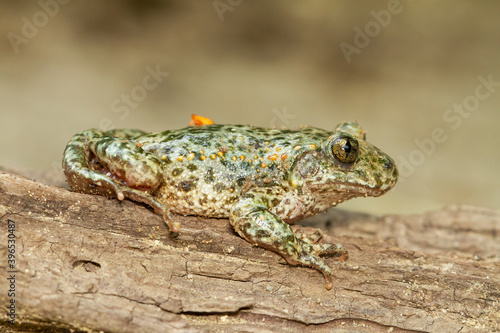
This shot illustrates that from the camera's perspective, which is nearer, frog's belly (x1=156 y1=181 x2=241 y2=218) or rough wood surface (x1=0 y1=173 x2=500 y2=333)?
rough wood surface (x1=0 y1=173 x2=500 y2=333)

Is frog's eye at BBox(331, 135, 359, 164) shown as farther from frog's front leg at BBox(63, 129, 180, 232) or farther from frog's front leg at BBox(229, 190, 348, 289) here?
frog's front leg at BBox(63, 129, 180, 232)

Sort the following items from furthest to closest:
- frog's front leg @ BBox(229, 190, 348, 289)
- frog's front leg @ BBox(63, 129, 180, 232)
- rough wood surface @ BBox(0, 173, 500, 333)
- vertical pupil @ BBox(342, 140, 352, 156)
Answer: vertical pupil @ BBox(342, 140, 352, 156)
frog's front leg @ BBox(63, 129, 180, 232)
frog's front leg @ BBox(229, 190, 348, 289)
rough wood surface @ BBox(0, 173, 500, 333)

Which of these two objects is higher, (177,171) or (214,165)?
(214,165)

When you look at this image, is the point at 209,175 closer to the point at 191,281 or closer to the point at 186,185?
the point at 186,185

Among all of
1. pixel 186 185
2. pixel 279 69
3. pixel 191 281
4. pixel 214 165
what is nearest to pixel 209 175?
pixel 214 165

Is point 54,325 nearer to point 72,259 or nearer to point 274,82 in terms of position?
point 72,259

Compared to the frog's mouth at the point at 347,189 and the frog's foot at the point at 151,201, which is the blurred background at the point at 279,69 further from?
the frog's foot at the point at 151,201

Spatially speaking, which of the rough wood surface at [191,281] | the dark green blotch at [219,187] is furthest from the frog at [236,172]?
the rough wood surface at [191,281]

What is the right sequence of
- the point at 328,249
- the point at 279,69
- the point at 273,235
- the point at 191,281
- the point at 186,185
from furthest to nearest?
the point at 279,69
the point at 186,185
the point at 328,249
the point at 273,235
the point at 191,281

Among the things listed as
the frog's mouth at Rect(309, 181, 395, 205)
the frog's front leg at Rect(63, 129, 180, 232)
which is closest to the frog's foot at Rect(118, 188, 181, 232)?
the frog's front leg at Rect(63, 129, 180, 232)
